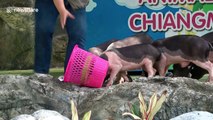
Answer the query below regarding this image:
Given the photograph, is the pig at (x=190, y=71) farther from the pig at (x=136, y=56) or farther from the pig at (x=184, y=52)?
the pig at (x=136, y=56)

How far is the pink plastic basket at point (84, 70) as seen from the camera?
368cm

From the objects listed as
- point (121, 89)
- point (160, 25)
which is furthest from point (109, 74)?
point (160, 25)

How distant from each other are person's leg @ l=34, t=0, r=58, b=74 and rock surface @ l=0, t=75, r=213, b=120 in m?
0.99

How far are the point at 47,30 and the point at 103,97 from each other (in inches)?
49.2

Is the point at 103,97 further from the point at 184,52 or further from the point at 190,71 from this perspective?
the point at 190,71

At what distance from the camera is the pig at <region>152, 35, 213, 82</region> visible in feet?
14.9

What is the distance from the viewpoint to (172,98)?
→ 299 centimetres

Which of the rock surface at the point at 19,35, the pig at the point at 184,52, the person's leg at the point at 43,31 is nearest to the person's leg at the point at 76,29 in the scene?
the person's leg at the point at 43,31

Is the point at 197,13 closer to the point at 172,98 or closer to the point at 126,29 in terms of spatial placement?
the point at 126,29

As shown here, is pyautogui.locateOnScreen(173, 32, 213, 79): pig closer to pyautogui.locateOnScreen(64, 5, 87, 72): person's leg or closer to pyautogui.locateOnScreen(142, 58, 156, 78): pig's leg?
pyautogui.locateOnScreen(142, 58, 156, 78): pig's leg

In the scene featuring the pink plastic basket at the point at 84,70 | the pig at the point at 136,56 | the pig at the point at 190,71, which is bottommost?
the pig at the point at 190,71

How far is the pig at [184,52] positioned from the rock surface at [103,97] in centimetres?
142

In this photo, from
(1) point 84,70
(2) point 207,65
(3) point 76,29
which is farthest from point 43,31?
(2) point 207,65

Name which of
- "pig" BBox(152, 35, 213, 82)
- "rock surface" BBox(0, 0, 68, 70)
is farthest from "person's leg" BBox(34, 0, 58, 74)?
"rock surface" BBox(0, 0, 68, 70)
